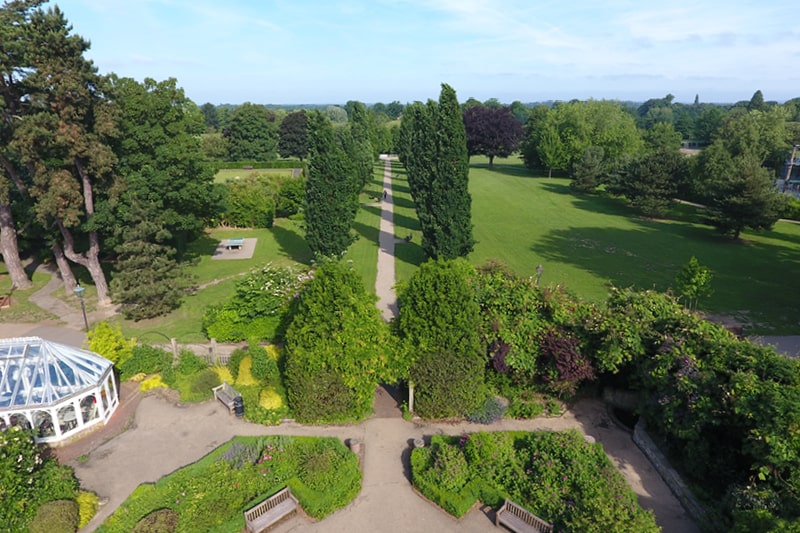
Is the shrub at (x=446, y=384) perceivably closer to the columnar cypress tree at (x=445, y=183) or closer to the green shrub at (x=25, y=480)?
the green shrub at (x=25, y=480)

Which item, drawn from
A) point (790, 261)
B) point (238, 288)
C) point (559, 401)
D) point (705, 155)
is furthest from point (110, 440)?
point (705, 155)

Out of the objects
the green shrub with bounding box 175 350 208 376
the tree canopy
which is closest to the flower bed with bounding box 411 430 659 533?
the green shrub with bounding box 175 350 208 376

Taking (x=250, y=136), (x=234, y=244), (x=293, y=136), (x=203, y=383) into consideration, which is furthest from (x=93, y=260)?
(x=293, y=136)

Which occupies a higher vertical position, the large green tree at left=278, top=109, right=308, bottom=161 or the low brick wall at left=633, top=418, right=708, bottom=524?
the large green tree at left=278, top=109, right=308, bottom=161

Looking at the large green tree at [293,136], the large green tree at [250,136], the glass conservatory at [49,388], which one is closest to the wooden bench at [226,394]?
the glass conservatory at [49,388]

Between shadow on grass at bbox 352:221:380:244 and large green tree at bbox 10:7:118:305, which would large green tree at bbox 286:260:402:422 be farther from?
shadow on grass at bbox 352:221:380:244

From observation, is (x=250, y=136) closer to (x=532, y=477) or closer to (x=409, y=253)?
(x=409, y=253)
